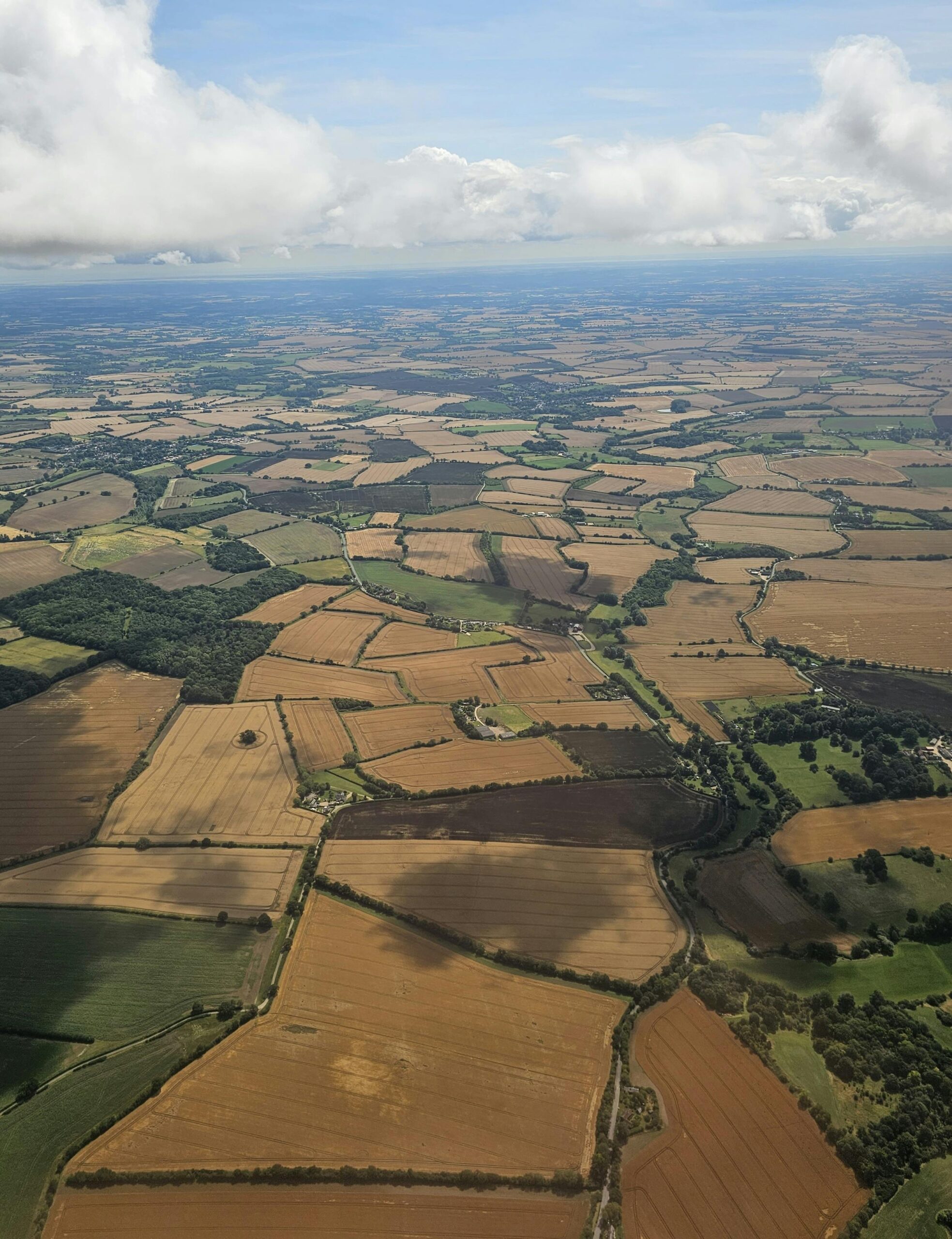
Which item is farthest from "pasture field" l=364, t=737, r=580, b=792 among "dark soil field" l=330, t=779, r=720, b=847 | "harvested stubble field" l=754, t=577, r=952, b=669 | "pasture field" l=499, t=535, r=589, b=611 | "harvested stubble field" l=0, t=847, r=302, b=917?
"harvested stubble field" l=754, t=577, r=952, b=669

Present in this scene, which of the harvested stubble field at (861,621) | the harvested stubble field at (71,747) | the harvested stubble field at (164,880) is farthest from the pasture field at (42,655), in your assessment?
the harvested stubble field at (861,621)

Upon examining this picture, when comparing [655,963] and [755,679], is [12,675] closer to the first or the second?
[655,963]

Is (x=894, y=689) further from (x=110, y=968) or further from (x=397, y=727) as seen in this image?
(x=110, y=968)

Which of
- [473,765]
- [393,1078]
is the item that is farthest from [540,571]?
[393,1078]

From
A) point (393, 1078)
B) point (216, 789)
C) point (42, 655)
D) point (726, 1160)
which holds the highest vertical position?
point (42, 655)

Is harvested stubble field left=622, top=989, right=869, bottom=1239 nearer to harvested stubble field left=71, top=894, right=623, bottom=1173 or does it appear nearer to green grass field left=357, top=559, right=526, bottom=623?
harvested stubble field left=71, top=894, right=623, bottom=1173

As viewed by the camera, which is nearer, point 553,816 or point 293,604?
point 553,816

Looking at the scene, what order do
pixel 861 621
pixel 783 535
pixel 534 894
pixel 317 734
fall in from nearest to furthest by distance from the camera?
pixel 534 894, pixel 317 734, pixel 861 621, pixel 783 535

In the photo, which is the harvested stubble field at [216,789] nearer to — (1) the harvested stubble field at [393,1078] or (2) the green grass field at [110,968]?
(2) the green grass field at [110,968]
